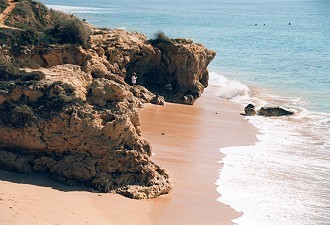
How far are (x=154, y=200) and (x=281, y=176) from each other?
15.4 feet

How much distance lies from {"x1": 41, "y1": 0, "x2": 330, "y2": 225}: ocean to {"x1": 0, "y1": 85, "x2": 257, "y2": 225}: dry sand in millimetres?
572

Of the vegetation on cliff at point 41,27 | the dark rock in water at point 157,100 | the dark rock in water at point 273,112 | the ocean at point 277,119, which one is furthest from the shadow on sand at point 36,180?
the dark rock in water at point 273,112

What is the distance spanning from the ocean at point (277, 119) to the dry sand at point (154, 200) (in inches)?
22.5

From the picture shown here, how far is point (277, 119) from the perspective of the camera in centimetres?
2556

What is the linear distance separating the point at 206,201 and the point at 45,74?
215 inches

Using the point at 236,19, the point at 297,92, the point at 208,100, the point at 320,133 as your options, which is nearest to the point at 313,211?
the point at 320,133

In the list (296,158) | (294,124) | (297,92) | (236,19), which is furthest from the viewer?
(236,19)

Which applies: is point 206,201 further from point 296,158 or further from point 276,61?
point 276,61

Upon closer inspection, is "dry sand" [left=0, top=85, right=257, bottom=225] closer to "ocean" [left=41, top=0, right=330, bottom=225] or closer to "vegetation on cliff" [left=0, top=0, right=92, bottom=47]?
"ocean" [left=41, top=0, right=330, bottom=225]

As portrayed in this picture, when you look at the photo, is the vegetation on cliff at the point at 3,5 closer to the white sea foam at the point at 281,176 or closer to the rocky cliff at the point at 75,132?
the rocky cliff at the point at 75,132

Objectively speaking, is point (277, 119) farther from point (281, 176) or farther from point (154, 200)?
point (154, 200)

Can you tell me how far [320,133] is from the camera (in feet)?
74.4

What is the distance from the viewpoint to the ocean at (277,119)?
47.2 ft

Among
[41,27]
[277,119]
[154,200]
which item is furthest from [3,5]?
[277,119]
